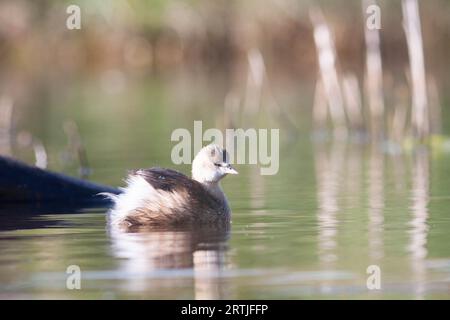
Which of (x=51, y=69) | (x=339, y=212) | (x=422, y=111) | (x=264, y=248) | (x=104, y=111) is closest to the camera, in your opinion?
(x=264, y=248)

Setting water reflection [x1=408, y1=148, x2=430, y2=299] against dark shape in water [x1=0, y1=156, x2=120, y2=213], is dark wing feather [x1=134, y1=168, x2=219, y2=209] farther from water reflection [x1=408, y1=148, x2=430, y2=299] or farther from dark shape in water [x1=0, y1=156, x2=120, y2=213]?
dark shape in water [x1=0, y1=156, x2=120, y2=213]

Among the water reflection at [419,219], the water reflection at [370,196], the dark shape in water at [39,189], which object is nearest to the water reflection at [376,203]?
the water reflection at [370,196]

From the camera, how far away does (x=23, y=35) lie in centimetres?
5125

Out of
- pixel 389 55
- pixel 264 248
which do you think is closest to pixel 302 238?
pixel 264 248

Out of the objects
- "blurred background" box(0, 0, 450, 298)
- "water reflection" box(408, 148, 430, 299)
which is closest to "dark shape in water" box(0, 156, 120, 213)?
"blurred background" box(0, 0, 450, 298)

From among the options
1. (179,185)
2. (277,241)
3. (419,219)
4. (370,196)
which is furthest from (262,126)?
(277,241)

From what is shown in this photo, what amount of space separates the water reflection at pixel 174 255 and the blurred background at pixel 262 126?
2cm

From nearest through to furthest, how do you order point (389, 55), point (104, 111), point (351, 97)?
1. point (351, 97)
2. point (104, 111)
3. point (389, 55)

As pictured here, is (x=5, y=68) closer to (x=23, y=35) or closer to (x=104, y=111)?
(x=23, y=35)

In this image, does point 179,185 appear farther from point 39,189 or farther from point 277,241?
point 39,189

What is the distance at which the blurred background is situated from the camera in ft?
29.0

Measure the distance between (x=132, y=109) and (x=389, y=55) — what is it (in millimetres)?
17185

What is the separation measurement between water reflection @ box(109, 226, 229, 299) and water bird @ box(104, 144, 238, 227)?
11 centimetres
